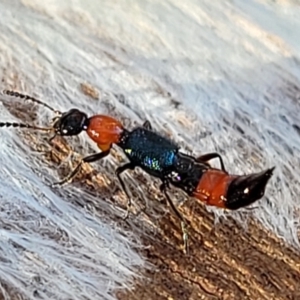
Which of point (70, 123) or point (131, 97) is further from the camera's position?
point (131, 97)

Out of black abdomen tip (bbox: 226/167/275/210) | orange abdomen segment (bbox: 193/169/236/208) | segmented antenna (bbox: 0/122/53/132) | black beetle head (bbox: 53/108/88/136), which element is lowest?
segmented antenna (bbox: 0/122/53/132)

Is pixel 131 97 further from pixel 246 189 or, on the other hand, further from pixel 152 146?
pixel 246 189

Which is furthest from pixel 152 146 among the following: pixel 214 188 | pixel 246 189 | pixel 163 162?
pixel 246 189

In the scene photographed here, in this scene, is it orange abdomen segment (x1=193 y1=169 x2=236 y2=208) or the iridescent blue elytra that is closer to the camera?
orange abdomen segment (x1=193 y1=169 x2=236 y2=208)

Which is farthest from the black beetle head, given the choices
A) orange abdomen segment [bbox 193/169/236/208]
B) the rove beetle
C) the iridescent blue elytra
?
orange abdomen segment [bbox 193/169/236/208]

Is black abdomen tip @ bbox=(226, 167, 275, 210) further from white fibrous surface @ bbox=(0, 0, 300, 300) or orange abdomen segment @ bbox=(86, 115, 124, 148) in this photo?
orange abdomen segment @ bbox=(86, 115, 124, 148)

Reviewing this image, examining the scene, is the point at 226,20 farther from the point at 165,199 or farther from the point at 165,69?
the point at 165,199
